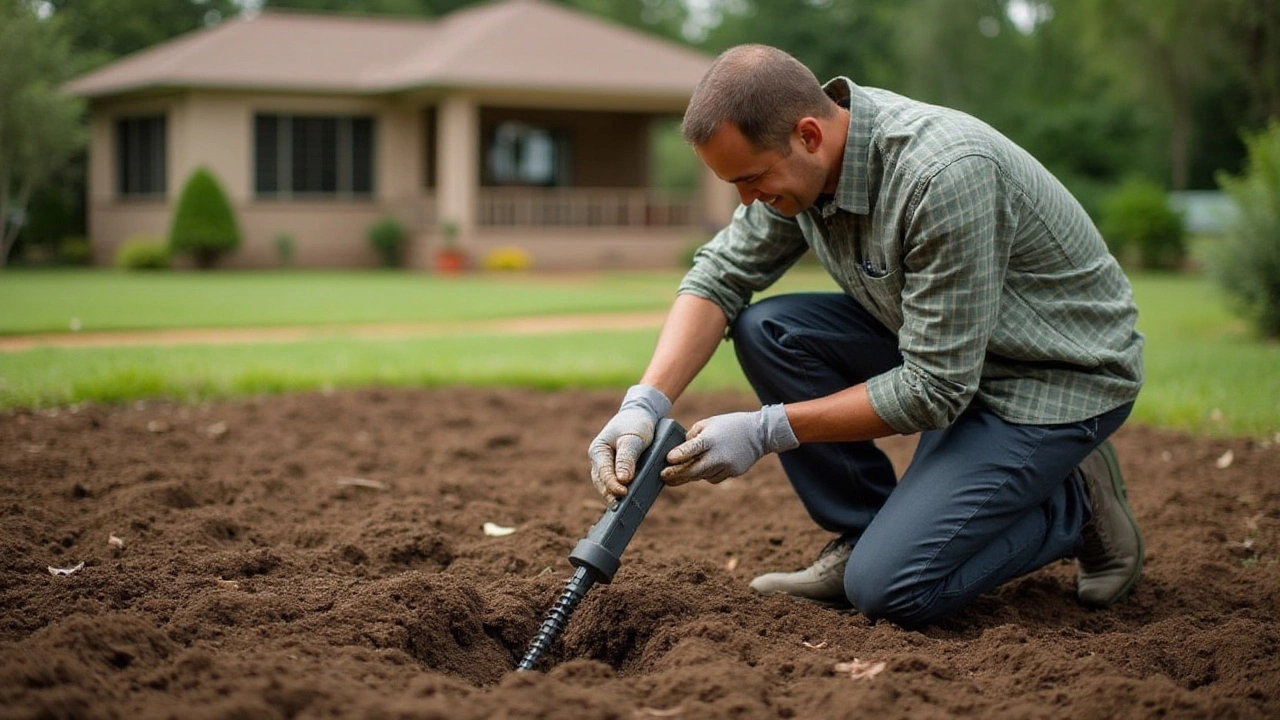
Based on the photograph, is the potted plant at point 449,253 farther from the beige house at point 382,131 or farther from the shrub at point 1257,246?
the shrub at point 1257,246

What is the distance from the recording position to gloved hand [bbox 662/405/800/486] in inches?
117

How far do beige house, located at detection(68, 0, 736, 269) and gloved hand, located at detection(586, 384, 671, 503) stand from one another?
1722 centimetres

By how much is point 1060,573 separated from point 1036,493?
77 cm

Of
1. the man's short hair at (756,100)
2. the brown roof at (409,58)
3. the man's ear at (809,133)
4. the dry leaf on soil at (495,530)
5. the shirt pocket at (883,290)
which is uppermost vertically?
the brown roof at (409,58)

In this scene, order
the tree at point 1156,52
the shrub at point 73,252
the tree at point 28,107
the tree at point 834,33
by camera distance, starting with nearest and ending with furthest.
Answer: the tree at point 28,107 → the shrub at point 73,252 → the tree at point 1156,52 → the tree at point 834,33

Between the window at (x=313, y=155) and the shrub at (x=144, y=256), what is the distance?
227cm

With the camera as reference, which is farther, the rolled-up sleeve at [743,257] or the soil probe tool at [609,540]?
the rolled-up sleeve at [743,257]

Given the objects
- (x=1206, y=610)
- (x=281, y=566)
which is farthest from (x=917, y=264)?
(x=281, y=566)

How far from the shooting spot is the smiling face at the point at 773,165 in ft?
9.57

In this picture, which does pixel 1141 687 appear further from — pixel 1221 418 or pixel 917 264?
pixel 1221 418

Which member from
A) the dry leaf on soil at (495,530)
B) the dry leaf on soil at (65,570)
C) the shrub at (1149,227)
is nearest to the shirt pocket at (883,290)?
the dry leaf on soil at (495,530)

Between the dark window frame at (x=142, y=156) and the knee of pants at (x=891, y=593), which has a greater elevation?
the dark window frame at (x=142, y=156)

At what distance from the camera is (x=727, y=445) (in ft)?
9.77

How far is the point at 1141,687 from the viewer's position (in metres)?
2.43
